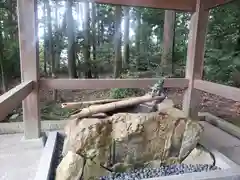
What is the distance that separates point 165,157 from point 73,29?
370 cm

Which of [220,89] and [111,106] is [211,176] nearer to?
[111,106]

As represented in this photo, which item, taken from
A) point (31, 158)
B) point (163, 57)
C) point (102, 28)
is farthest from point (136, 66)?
point (31, 158)

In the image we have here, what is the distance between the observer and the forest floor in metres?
3.55

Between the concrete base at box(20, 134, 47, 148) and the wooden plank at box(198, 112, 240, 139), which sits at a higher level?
the wooden plank at box(198, 112, 240, 139)

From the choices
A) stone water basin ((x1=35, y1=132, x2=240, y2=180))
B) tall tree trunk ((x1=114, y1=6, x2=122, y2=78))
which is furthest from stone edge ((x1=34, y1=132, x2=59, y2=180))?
tall tree trunk ((x1=114, y1=6, x2=122, y2=78))

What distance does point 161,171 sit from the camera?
5.39ft

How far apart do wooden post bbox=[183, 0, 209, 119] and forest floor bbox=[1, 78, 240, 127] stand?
1054 mm

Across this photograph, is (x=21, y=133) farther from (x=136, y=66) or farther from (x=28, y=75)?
(x=136, y=66)

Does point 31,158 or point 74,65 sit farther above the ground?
point 74,65

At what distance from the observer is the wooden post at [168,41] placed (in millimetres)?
4695

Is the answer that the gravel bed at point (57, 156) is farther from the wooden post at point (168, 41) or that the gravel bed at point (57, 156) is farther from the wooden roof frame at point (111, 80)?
the wooden post at point (168, 41)

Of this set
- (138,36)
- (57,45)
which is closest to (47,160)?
(57,45)

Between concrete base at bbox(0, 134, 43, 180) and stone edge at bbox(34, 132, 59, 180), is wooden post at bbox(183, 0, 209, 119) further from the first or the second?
concrete base at bbox(0, 134, 43, 180)

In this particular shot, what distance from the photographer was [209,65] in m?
3.98
